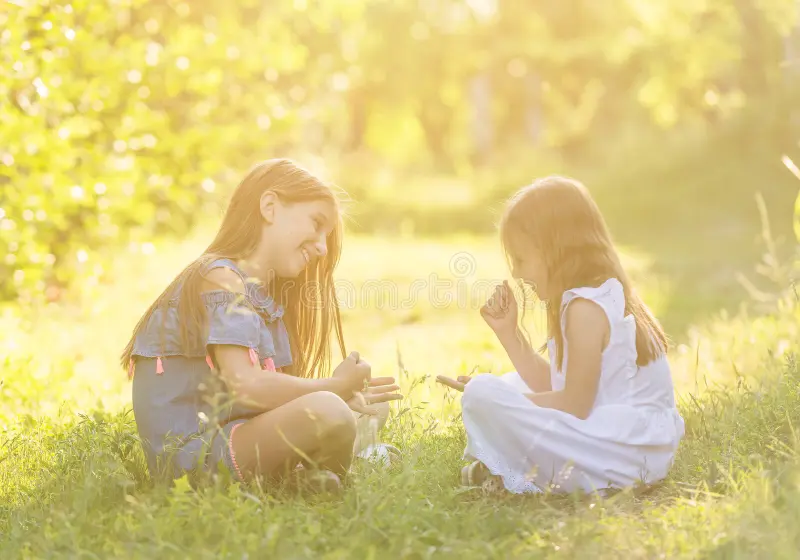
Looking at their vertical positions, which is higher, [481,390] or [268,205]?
[268,205]

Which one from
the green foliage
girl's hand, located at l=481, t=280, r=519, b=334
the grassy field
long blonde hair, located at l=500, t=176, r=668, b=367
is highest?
the green foliage

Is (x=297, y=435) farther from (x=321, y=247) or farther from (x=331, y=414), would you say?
(x=321, y=247)

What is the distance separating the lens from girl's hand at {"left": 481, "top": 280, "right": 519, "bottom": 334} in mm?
3707

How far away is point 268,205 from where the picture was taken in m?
3.62

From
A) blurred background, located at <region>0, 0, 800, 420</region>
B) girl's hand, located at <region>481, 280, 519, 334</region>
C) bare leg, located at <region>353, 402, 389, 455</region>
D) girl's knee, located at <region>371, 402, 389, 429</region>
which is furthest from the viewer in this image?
blurred background, located at <region>0, 0, 800, 420</region>

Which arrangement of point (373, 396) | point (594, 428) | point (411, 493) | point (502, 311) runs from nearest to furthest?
point (411, 493)
point (594, 428)
point (373, 396)
point (502, 311)

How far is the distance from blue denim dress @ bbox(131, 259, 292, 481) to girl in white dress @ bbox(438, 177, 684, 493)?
76cm

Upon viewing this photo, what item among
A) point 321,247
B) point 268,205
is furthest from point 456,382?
point 268,205

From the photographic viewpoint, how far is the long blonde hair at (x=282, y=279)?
3357mm

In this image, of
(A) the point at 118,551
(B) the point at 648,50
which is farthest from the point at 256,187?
(B) the point at 648,50

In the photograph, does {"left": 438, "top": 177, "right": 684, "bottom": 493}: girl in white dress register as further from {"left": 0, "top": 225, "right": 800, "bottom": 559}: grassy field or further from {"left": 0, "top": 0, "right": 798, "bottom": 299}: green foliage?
{"left": 0, "top": 0, "right": 798, "bottom": 299}: green foliage

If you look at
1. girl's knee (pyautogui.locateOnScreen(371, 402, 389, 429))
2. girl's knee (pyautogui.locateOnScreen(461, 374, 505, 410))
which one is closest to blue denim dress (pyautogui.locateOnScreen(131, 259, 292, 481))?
girl's knee (pyautogui.locateOnScreen(371, 402, 389, 429))

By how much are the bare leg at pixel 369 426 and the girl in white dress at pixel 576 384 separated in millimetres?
377

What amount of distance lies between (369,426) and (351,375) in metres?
0.44
